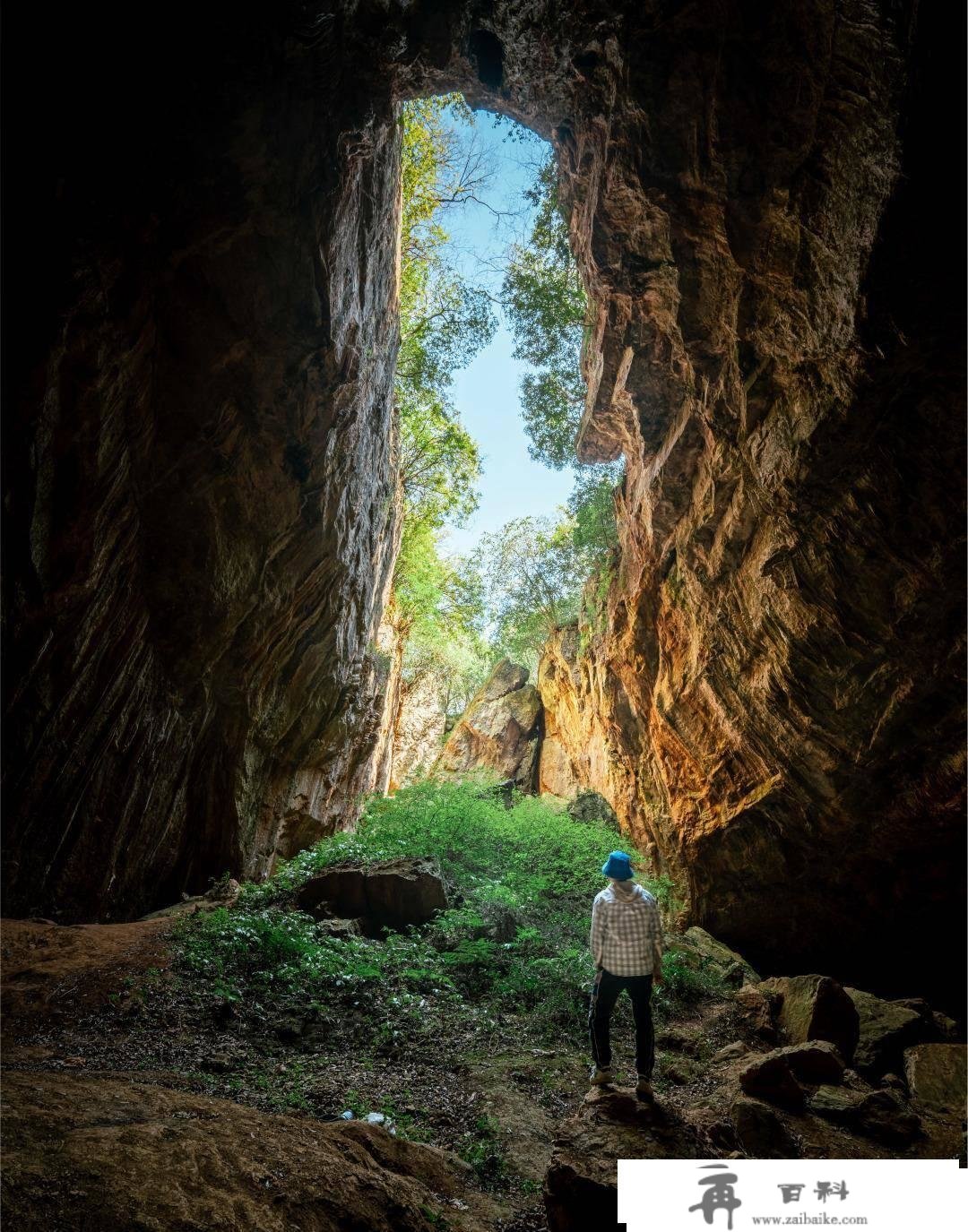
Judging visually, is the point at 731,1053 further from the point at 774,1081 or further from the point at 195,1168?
the point at 195,1168

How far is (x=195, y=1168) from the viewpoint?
2805 mm

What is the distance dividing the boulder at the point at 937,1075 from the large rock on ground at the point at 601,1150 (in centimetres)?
424

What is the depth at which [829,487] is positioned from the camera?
301 inches

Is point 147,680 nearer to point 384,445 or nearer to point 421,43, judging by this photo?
point 384,445

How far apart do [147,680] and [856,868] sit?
12.0 metres

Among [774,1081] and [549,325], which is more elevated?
[549,325]

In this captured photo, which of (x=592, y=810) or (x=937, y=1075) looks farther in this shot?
(x=592, y=810)

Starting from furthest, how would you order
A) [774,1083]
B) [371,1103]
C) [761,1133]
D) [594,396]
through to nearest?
[594,396]
[774,1083]
[371,1103]
[761,1133]

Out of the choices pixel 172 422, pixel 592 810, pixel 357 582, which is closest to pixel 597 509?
pixel 357 582

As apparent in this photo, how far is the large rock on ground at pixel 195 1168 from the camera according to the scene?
8.04 ft

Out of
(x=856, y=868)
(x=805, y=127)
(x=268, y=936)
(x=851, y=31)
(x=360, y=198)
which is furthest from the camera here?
(x=856, y=868)

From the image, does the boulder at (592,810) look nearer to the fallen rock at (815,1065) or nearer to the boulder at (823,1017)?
the boulder at (823,1017)

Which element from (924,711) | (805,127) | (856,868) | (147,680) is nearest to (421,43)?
(805,127)

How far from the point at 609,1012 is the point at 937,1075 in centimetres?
439
